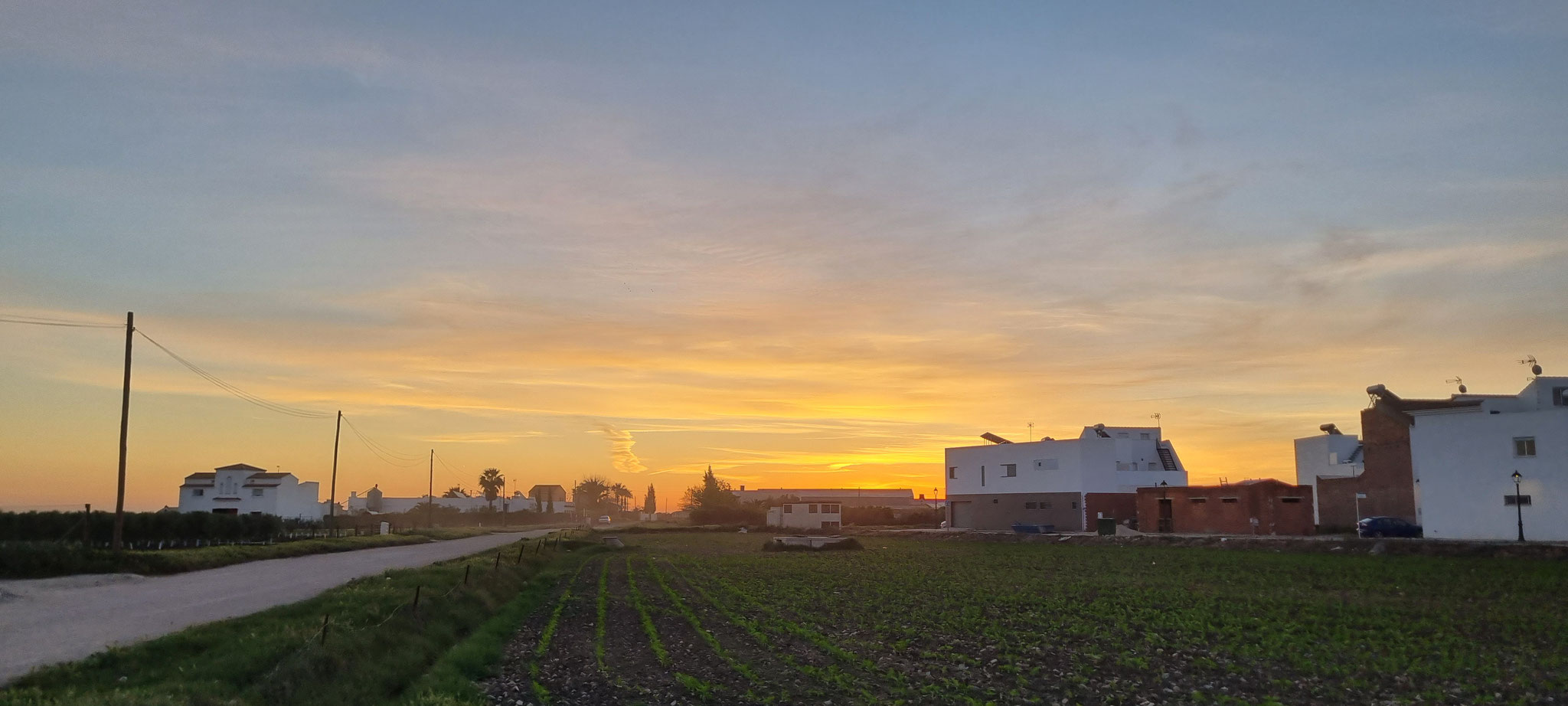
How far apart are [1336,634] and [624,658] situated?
16154mm

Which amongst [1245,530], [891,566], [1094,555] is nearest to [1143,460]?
[1245,530]

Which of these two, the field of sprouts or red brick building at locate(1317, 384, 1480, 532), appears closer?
the field of sprouts

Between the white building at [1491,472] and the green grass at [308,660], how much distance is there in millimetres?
52466

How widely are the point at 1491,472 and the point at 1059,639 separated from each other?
148 feet

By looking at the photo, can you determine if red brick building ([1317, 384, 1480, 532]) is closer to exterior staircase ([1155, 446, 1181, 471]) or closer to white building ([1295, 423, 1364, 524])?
white building ([1295, 423, 1364, 524])

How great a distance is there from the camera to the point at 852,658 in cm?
2006

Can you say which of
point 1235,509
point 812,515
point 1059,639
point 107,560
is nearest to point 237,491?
point 812,515

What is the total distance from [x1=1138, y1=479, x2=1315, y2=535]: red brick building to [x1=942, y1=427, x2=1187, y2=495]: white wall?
293 inches

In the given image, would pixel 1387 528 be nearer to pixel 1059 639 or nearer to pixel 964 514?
pixel 964 514

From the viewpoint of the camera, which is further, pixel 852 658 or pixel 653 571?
pixel 653 571

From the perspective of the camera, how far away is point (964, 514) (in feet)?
329

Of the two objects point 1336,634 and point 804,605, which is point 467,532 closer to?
point 804,605

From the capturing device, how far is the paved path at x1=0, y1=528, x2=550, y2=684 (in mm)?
21766

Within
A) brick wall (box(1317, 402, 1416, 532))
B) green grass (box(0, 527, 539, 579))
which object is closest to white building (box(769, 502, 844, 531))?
brick wall (box(1317, 402, 1416, 532))
